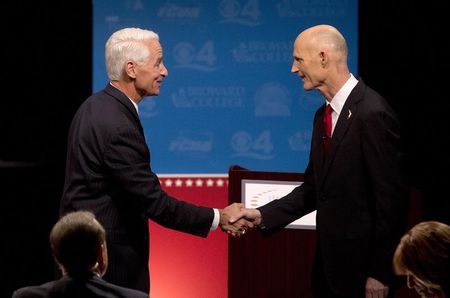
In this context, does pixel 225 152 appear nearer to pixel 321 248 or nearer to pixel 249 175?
pixel 249 175

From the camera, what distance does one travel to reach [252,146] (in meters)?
4.88

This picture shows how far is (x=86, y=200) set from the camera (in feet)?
9.52

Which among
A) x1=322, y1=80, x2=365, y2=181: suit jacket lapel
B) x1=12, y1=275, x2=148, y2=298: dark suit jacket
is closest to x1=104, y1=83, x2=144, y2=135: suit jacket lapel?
x1=322, y1=80, x2=365, y2=181: suit jacket lapel

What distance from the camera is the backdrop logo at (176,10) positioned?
4.90 metres

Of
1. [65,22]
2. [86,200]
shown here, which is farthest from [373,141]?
[65,22]

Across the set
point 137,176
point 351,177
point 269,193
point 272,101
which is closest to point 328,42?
point 351,177

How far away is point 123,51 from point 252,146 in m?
1.92

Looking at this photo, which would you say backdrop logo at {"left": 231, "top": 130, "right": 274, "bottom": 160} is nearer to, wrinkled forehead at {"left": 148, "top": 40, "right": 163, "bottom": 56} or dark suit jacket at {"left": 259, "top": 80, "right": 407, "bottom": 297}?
wrinkled forehead at {"left": 148, "top": 40, "right": 163, "bottom": 56}

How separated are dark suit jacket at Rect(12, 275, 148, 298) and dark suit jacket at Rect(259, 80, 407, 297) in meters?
0.87

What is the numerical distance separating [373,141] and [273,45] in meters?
2.30

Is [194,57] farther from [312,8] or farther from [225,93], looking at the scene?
[312,8]

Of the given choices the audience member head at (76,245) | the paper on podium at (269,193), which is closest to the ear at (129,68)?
the paper on podium at (269,193)

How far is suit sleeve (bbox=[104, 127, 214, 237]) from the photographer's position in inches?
113

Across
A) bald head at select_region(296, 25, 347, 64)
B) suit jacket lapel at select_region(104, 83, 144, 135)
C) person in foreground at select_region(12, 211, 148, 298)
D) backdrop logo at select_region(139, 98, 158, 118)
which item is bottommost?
person in foreground at select_region(12, 211, 148, 298)
